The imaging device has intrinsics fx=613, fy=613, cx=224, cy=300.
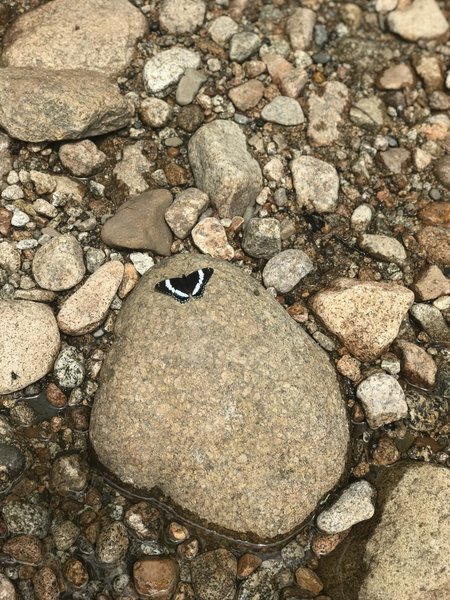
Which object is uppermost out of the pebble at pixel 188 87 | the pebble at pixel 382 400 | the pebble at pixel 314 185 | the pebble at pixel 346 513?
the pebble at pixel 188 87

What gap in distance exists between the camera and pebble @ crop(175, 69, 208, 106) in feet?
16.9

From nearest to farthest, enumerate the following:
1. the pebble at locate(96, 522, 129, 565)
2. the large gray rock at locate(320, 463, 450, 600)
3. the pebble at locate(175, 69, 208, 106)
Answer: the large gray rock at locate(320, 463, 450, 600) < the pebble at locate(96, 522, 129, 565) < the pebble at locate(175, 69, 208, 106)

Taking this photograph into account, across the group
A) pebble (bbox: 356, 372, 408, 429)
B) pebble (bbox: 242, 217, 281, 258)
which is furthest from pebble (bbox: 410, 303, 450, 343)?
pebble (bbox: 242, 217, 281, 258)

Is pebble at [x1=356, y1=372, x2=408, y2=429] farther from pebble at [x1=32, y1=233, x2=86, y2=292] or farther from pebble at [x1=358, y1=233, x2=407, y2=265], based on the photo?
pebble at [x1=32, y1=233, x2=86, y2=292]

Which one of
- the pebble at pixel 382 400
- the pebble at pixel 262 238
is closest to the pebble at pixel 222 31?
the pebble at pixel 262 238

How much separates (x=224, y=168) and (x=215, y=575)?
2.84m

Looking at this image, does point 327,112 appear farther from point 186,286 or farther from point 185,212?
point 186,286

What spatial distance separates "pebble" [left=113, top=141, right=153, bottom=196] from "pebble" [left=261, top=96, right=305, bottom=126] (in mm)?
1100

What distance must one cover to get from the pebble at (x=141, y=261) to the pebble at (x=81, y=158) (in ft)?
2.71

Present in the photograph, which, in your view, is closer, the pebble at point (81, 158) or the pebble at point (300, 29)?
the pebble at point (81, 158)

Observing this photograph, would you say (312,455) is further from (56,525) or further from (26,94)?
(26,94)

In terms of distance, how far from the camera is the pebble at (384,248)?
15.8 ft

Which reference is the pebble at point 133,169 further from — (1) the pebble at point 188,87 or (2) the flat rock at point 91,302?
(2) the flat rock at point 91,302

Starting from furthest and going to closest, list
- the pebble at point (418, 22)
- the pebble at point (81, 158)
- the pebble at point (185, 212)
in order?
the pebble at point (418, 22) → the pebble at point (81, 158) → the pebble at point (185, 212)
